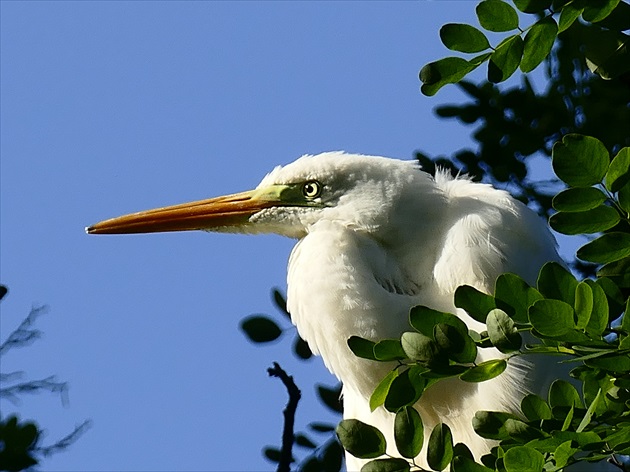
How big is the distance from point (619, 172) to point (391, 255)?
1663mm

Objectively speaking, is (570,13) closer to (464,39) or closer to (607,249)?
(464,39)

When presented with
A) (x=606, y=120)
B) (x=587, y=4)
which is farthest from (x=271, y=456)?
(x=587, y=4)

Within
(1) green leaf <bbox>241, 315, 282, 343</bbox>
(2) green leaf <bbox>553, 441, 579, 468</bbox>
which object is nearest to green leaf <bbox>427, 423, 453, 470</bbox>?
(2) green leaf <bbox>553, 441, 579, 468</bbox>

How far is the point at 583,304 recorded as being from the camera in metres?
1.90

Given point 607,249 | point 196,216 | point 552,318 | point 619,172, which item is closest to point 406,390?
point 552,318

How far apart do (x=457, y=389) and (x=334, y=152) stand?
96 cm

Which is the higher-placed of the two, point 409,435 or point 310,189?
point 310,189

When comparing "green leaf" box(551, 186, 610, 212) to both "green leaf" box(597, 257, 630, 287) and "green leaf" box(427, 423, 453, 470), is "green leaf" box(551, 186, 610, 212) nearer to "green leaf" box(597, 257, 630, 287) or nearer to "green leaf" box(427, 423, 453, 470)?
"green leaf" box(597, 257, 630, 287)

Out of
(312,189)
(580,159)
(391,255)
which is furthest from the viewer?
(312,189)

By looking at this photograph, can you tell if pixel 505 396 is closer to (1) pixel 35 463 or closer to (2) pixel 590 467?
(2) pixel 590 467

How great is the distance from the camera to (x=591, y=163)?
1.98 metres

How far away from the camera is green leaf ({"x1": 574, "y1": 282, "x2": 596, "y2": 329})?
1.88 meters

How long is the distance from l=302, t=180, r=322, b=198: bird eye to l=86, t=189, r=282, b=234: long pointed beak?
12cm

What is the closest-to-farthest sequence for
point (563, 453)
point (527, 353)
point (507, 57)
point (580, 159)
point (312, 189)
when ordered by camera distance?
point (563, 453) < point (527, 353) < point (580, 159) < point (507, 57) < point (312, 189)
